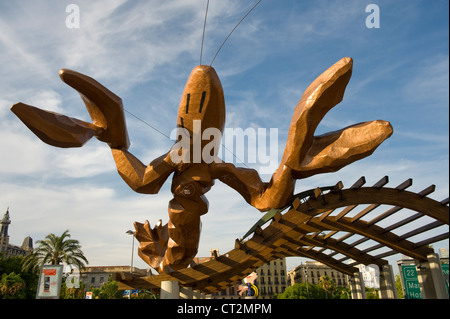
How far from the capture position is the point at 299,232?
8164 millimetres

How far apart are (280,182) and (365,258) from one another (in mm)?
5748

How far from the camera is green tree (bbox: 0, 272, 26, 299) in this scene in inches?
1077

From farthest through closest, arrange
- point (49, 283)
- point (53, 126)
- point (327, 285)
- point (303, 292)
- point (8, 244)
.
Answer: point (8, 244), point (327, 285), point (303, 292), point (49, 283), point (53, 126)

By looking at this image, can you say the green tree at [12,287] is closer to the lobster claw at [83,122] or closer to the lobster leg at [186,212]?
the lobster leg at [186,212]

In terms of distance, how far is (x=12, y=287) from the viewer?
2770 centimetres

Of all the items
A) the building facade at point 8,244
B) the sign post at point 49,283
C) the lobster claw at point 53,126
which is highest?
the building facade at point 8,244

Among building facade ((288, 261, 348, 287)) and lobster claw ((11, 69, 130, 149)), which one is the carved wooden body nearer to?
lobster claw ((11, 69, 130, 149))

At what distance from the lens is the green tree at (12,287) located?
27.3m

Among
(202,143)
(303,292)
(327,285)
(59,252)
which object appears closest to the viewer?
(202,143)

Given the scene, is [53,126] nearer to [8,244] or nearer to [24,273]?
[24,273]

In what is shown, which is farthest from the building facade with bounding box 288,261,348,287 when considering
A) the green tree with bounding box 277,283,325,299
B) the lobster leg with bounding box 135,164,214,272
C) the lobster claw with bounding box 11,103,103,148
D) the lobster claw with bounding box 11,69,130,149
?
the lobster claw with bounding box 11,103,103,148

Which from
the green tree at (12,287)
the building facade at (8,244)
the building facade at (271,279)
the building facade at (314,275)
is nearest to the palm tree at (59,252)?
the green tree at (12,287)

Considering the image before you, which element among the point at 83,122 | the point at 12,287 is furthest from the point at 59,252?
the point at 83,122
